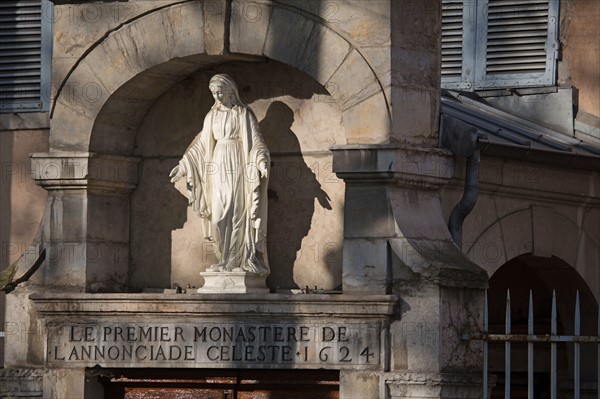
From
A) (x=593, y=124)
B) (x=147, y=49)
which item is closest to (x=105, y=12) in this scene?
(x=147, y=49)

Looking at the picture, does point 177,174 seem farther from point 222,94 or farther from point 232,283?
point 232,283

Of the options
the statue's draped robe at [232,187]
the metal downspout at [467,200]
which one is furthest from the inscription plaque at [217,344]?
the metal downspout at [467,200]

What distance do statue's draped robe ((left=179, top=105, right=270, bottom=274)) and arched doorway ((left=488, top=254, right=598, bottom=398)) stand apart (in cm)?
351

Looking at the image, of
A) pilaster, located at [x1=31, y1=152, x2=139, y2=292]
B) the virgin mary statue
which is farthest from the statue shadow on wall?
pilaster, located at [x1=31, y1=152, x2=139, y2=292]

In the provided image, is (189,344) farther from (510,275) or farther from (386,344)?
(510,275)

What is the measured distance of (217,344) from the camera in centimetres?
1634

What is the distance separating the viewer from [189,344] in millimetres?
16422

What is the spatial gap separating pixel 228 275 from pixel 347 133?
4.84 feet

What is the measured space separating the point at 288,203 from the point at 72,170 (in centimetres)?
176

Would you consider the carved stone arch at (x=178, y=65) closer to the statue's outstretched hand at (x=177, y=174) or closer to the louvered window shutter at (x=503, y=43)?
the statue's outstretched hand at (x=177, y=174)

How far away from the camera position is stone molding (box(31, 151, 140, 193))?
16.9 m

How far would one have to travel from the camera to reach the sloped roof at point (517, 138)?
1773cm

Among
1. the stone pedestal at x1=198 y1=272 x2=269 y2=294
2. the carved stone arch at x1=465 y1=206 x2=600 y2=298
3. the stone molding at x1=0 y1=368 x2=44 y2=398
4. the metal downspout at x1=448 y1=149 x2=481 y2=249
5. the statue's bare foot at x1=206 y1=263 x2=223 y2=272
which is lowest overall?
the stone molding at x1=0 y1=368 x2=44 y2=398

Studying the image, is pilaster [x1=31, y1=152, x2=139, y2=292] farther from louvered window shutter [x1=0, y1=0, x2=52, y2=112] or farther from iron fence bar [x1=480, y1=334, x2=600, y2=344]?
louvered window shutter [x1=0, y1=0, x2=52, y2=112]
